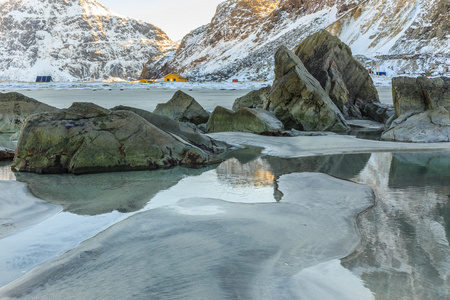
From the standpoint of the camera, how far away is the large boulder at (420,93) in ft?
32.2

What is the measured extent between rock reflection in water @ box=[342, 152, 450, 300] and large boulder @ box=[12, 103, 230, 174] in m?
2.97

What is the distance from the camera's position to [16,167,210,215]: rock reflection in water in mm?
3941

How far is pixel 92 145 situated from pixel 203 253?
3743 millimetres

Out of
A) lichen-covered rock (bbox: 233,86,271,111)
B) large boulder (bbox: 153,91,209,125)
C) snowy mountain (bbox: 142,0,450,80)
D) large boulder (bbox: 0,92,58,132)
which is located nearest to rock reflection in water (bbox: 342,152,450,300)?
large boulder (bbox: 153,91,209,125)

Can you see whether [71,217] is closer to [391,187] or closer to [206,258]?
[206,258]

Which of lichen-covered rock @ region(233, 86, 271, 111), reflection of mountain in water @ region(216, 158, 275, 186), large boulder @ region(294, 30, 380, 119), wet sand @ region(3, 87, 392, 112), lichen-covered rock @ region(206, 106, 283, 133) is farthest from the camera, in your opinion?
wet sand @ region(3, 87, 392, 112)

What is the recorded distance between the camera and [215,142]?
7.89 m

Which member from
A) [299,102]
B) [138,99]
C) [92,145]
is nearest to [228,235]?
[92,145]

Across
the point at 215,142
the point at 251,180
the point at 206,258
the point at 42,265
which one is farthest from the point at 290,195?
the point at 215,142

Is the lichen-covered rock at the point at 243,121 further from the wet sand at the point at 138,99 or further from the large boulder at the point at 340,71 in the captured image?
the wet sand at the point at 138,99

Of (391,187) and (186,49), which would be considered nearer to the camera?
(391,187)

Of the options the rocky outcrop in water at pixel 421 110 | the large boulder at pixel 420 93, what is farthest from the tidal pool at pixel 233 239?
the large boulder at pixel 420 93

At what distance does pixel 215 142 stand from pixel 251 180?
9.31 ft

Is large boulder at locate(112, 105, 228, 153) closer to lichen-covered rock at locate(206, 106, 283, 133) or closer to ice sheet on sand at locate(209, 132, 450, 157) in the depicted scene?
ice sheet on sand at locate(209, 132, 450, 157)
